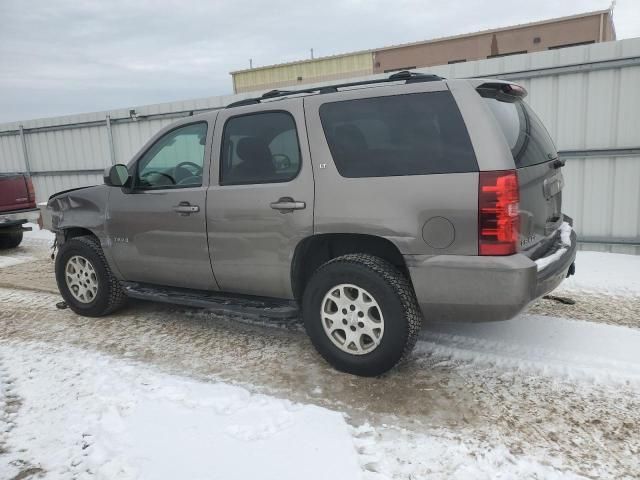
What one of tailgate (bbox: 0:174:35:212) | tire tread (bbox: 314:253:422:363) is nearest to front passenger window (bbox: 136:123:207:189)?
tire tread (bbox: 314:253:422:363)

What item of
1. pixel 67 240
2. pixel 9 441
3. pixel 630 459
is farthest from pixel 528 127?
pixel 67 240

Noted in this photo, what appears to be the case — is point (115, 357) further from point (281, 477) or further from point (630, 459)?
point (630, 459)

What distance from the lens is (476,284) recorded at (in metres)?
2.87

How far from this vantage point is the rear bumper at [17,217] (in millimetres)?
8375

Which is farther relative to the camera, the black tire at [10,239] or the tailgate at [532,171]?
the black tire at [10,239]

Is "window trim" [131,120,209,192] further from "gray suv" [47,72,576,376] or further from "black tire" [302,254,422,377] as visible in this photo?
"black tire" [302,254,422,377]

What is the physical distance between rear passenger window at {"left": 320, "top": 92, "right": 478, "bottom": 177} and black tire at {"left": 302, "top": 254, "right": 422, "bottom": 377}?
61 cm

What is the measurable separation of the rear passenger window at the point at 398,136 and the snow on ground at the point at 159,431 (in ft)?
5.21

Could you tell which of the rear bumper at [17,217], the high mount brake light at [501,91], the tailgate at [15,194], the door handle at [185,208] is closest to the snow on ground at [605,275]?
the high mount brake light at [501,91]

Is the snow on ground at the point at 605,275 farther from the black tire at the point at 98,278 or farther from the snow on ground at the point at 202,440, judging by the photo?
the black tire at the point at 98,278

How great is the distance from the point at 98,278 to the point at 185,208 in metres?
1.40

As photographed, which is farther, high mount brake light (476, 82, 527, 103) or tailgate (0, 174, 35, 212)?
tailgate (0, 174, 35, 212)

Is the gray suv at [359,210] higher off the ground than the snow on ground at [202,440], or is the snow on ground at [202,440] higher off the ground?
the gray suv at [359,210]

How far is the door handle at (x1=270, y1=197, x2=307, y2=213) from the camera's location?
3.38m
